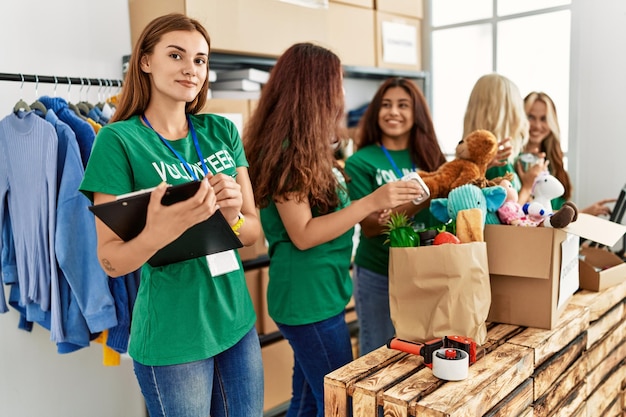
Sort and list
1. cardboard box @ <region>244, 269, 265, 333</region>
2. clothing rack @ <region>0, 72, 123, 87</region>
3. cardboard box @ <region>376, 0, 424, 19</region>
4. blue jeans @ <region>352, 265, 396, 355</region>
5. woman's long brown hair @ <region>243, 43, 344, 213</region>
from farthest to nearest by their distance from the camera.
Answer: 1. cardboard box @ <region>376, 0, 424, 19</region>
2. cardboard box @ <region>244, 269, 265, 333</region>
3. blue jeans @ <region>352, 265, 396, 355</region>
4. clothing rack @ <region>0, 72, 123, 87</region>
5. woman's long brown hair @ <region>243, 43, 344, 213</region>

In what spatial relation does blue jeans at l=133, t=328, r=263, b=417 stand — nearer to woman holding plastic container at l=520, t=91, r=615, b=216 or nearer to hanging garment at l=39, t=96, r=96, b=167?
hanging garment at l=39, t=96, r=96, b=167

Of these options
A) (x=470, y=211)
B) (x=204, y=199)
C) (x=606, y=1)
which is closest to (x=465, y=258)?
(x=470, y=211)

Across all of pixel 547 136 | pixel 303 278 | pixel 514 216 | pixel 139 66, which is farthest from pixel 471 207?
pixel 547 136

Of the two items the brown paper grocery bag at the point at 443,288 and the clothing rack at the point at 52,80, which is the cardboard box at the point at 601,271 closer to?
the brown paper grocery bag at the point at 443,288

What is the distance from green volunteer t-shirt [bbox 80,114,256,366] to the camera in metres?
1.27

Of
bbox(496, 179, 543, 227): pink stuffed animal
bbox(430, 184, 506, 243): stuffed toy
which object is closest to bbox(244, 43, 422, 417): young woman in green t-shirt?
bbox(430, 184, 506, 243): stuffed toy

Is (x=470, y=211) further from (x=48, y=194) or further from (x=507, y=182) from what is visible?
(x=48, y=194)

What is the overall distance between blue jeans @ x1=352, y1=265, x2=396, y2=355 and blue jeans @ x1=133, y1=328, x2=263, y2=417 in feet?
2.38

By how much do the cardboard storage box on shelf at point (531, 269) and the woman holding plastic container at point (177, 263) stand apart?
0.68 meters

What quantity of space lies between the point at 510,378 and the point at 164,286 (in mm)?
830

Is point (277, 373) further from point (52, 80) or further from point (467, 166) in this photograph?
point (52, 80)

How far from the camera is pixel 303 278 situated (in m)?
1.79

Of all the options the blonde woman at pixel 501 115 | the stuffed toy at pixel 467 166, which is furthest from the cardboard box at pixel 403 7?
the stuffed toy at pixel 467 166

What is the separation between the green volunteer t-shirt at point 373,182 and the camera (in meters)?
2.14
